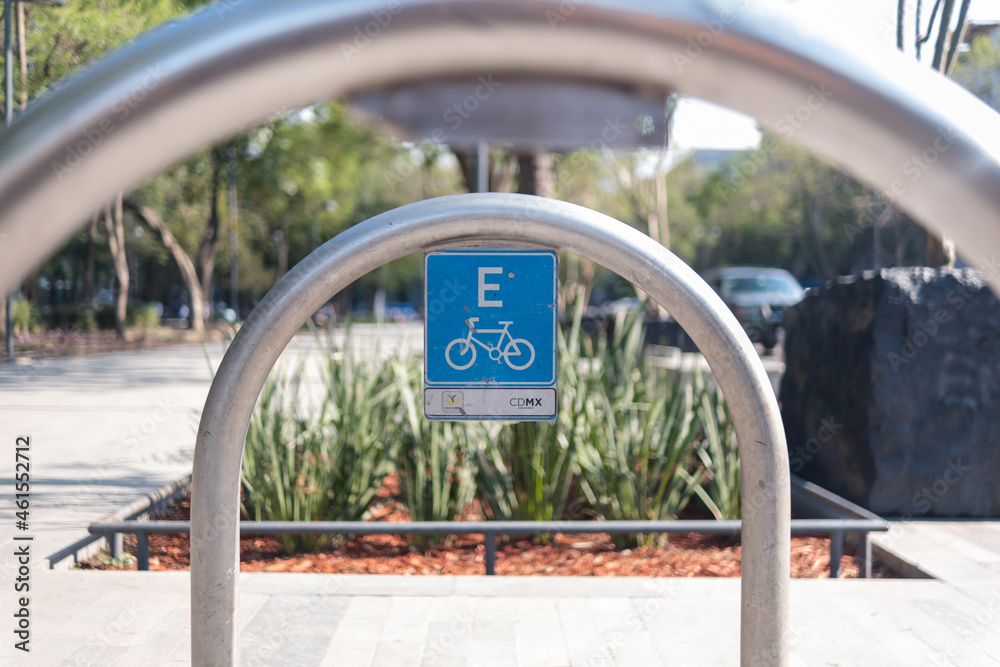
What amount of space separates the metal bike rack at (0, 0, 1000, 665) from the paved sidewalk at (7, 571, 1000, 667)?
2850 mm

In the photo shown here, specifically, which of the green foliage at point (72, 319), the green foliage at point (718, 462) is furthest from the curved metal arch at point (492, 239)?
the green foliage at point (72, 319)

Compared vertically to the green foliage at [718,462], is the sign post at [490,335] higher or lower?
higher

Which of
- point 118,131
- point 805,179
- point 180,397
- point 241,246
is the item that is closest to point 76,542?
point 118,131

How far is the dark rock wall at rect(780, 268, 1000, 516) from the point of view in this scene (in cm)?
552

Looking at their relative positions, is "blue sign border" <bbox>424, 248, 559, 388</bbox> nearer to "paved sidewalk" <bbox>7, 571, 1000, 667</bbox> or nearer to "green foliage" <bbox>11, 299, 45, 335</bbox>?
"paved sidewalk" <bbox>7, 571, 1000, 667</bbox>

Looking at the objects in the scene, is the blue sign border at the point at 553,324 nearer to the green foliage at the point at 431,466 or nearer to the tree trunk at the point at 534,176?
the green foliage at the point at 431,466

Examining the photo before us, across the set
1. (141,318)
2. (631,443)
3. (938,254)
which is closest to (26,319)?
(141,318)

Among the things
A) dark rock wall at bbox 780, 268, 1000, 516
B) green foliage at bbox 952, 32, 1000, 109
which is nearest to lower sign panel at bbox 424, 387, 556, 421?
dark rock wall at bbox 780, 268, 1000, 516

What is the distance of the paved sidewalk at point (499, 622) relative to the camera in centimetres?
338

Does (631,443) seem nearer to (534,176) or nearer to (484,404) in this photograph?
(484,404)

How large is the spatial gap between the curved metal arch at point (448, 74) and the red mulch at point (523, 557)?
392cm

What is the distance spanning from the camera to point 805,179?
34594mm

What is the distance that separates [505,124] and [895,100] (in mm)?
428

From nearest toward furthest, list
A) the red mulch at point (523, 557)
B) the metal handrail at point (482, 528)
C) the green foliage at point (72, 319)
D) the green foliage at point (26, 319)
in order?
the metal handrail at point (482, 528), the red mulch at point (523, 557), the green foliage at point (26, 319), the green foliage at point (72, 319)
